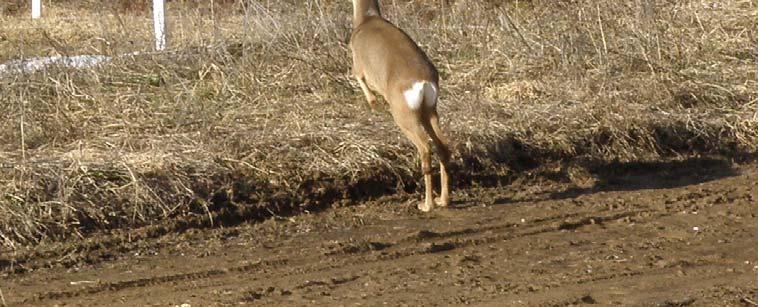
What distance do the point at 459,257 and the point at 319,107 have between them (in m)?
3.56

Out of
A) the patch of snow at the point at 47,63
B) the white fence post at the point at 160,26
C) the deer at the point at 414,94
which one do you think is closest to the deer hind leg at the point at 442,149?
the deer at the point at 414,94

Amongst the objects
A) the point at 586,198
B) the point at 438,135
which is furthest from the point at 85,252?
the point at 586,198

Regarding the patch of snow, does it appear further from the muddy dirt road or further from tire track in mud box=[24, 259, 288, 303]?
tire track in mud box=[24, 259, 288, 303]

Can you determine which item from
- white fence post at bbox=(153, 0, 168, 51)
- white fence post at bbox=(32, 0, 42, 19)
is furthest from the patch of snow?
white fence post at bbox=(32, 0, 42, 19)

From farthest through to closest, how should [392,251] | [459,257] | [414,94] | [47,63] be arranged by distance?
[47,63]
[414,94]
[392,251]
[459,257]

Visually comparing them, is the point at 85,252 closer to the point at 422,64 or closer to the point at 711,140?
the point at 422,64

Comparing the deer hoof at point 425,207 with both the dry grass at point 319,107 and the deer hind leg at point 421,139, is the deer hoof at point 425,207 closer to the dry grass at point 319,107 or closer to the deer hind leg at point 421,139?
the deer hind leg at point 421,139

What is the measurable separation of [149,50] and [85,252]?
4.31m

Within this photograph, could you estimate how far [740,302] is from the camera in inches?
249

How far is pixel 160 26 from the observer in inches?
486

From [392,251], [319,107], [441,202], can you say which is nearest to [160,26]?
[319,107]

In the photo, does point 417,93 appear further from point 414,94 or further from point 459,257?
point 459,257

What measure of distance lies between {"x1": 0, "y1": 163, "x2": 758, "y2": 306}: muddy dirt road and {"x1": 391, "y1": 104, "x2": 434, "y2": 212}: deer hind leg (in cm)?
16

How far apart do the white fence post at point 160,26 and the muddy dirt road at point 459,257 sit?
3.79m
